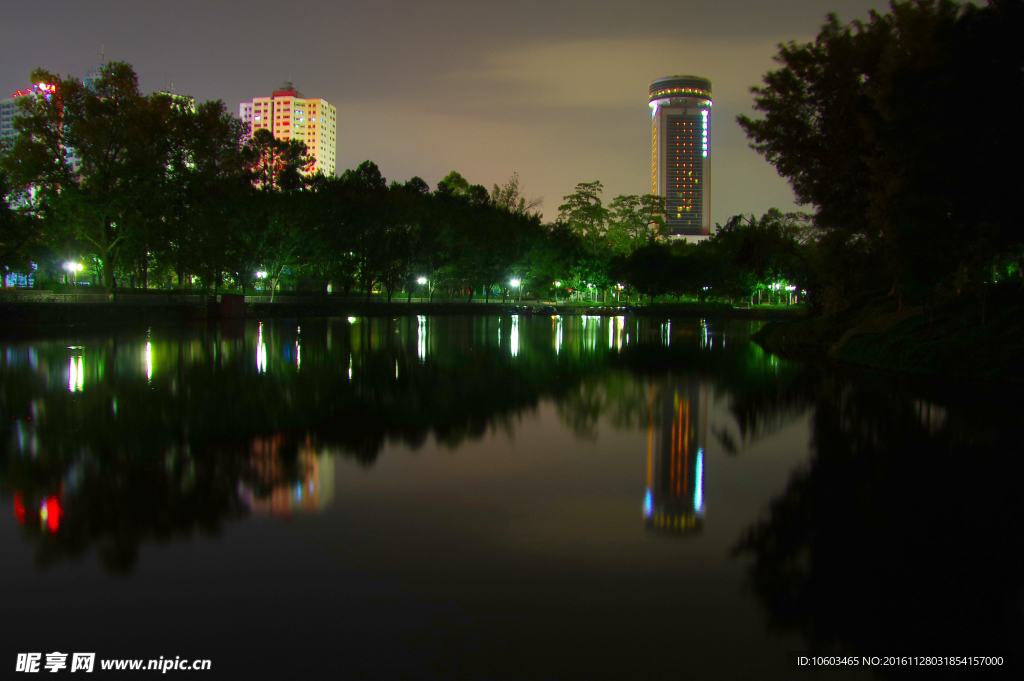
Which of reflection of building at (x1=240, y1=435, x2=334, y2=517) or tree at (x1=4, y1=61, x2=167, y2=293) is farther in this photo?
tree at (x1=4, y1=61, x2=167, y2=293)

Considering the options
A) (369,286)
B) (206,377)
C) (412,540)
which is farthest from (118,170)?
(412,540)

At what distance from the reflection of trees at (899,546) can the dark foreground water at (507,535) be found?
3 cm

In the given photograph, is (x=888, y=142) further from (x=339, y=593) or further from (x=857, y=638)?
(x=339, y=593)

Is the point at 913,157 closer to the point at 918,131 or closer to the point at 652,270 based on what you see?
the point at 918,131

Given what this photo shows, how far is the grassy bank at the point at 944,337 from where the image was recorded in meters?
15.7

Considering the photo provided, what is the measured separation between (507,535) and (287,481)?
252 cm

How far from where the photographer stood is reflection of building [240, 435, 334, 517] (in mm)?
6223

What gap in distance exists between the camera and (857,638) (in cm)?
398

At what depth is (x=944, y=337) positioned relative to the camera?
17656 millimetres
